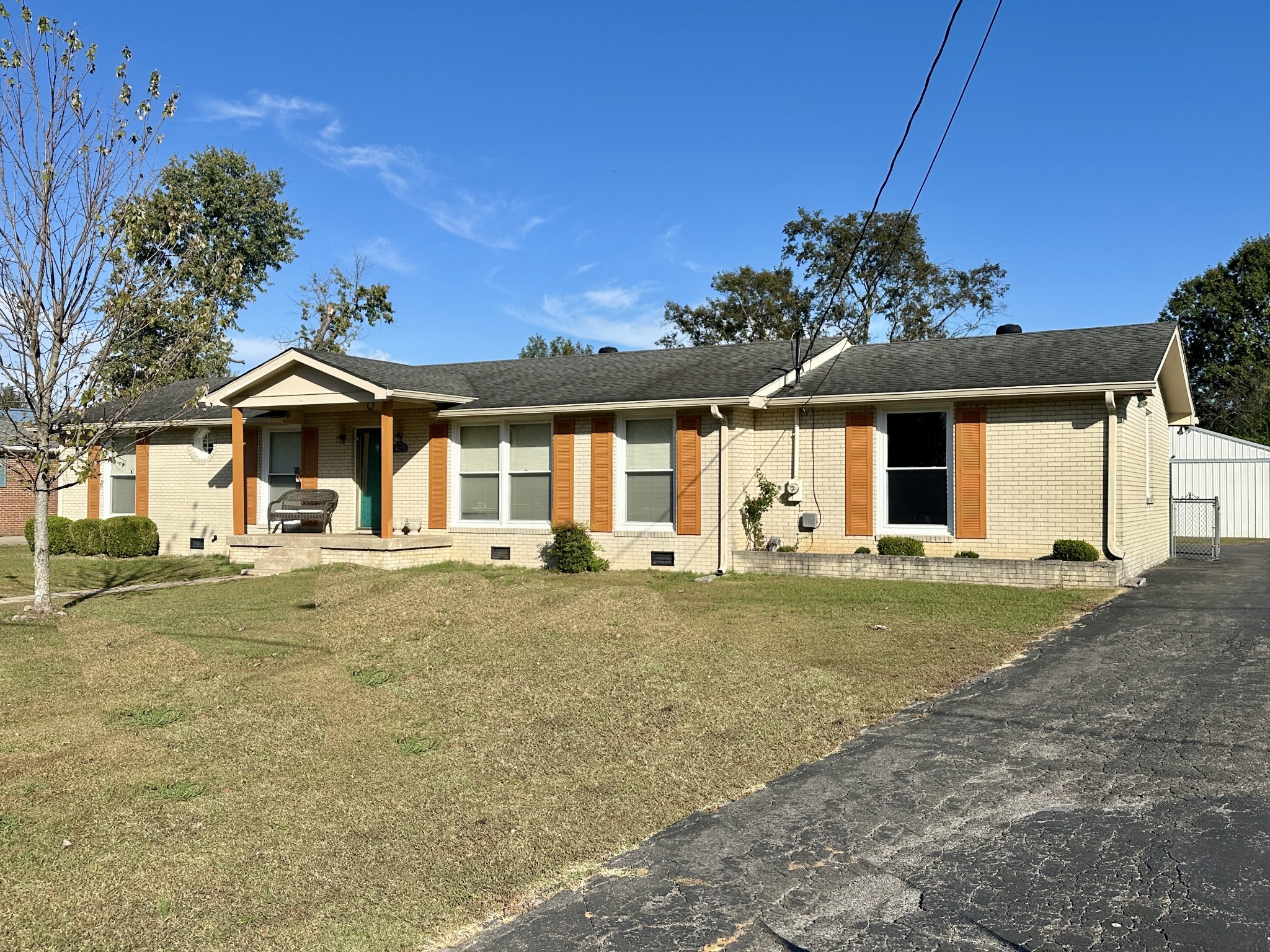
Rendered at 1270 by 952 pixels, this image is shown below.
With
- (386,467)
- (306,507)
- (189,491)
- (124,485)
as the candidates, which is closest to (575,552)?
(386,467)

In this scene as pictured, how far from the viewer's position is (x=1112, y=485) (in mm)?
13562

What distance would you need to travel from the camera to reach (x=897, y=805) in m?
5.02

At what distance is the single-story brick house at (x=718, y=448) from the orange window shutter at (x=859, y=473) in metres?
0.02

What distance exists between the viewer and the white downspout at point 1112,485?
13562mm

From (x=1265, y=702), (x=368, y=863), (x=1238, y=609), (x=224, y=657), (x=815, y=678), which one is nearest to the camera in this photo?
(x=368, y=863)

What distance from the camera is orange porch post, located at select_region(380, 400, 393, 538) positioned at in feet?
54.9

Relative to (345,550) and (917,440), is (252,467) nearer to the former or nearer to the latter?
(345,550)

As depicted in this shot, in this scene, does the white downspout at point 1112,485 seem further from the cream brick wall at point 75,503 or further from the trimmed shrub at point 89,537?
the cream brick wall at point 75,503

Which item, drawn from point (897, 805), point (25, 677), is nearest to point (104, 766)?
point (25, 677)

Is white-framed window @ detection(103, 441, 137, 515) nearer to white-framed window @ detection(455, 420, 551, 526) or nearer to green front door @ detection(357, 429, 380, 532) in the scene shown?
green front door @ detection(357, 429, 380, 532)

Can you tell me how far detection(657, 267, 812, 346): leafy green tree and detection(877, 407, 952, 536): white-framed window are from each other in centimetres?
2352

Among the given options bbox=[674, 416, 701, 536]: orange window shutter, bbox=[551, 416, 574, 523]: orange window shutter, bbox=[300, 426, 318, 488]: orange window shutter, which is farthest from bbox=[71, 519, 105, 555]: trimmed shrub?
bbox=[674, 416, 701, 536]: orange window shutter

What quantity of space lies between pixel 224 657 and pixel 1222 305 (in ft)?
157

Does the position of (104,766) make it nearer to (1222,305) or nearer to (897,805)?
(897,805)
